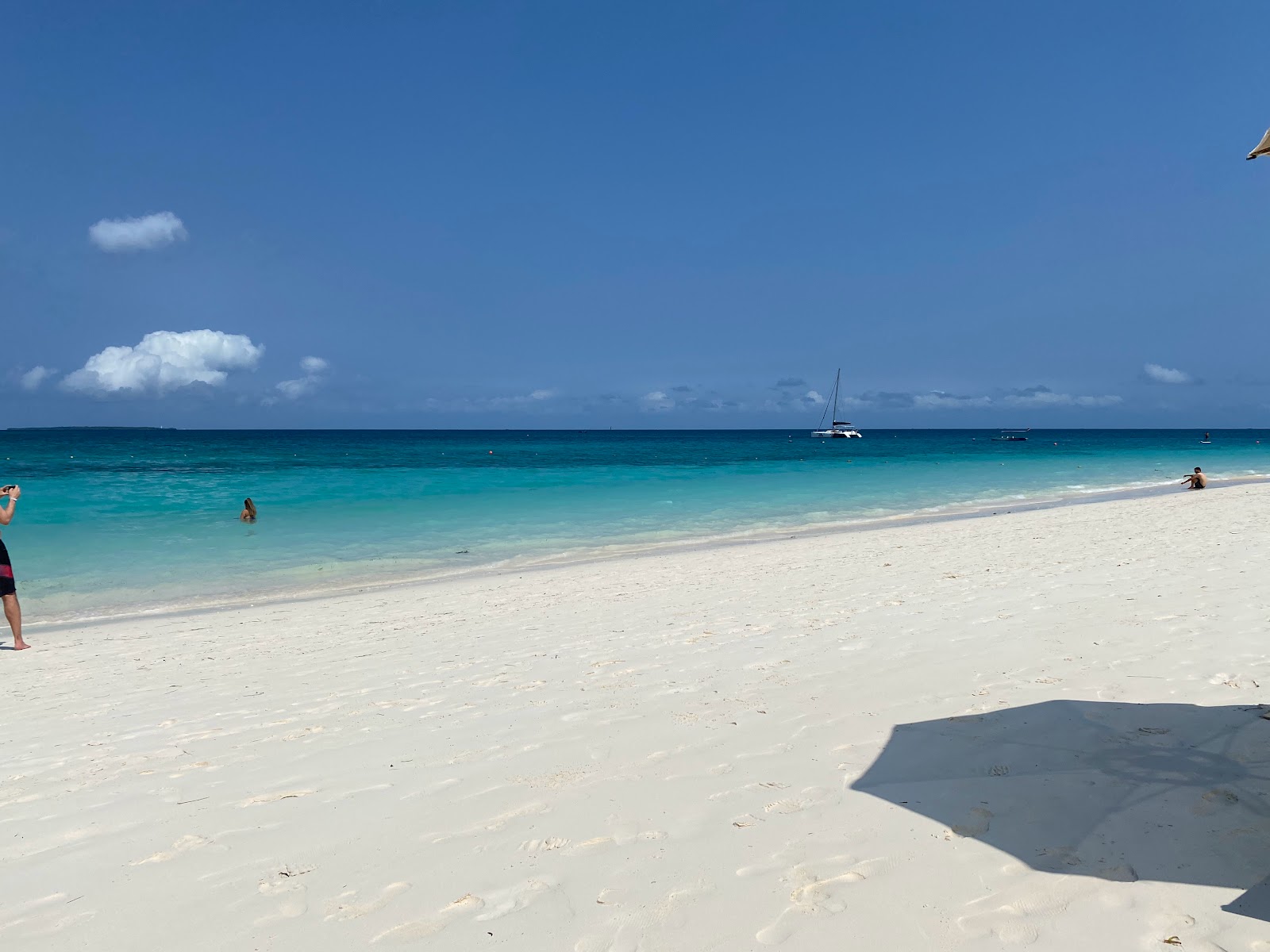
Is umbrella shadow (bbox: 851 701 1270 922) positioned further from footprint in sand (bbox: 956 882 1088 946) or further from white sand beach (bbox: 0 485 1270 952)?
footprint in sand (bbox: 956 882 1088 946)

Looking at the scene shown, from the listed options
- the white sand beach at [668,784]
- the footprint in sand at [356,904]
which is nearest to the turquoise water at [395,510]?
the white sand beach at [668,784]

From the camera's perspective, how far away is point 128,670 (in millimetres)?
7617

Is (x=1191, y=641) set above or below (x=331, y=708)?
above

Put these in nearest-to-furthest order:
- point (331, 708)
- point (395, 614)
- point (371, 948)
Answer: point (371, 948) < point (331, 708) < point (395, 614)

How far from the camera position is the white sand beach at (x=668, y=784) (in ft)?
9.80

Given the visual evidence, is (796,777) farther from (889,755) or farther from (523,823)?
(523,823)

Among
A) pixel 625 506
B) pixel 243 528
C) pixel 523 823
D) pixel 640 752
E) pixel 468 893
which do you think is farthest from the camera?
pixel 625 506

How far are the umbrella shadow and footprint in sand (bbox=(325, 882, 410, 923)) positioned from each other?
2.30 m

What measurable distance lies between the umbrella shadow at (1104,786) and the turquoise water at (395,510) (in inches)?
460

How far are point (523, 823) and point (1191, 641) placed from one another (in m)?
5.72

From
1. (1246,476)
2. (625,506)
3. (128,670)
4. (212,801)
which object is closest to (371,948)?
(212,801)

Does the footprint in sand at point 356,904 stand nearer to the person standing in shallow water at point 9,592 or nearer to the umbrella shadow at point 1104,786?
the umbrella shadow at point 1104,786

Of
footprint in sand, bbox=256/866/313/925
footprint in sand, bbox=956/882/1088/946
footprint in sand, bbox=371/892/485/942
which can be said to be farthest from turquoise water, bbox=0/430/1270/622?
footprint in sand, bbox=956/882/1088/946

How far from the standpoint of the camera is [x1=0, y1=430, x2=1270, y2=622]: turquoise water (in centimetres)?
1475
